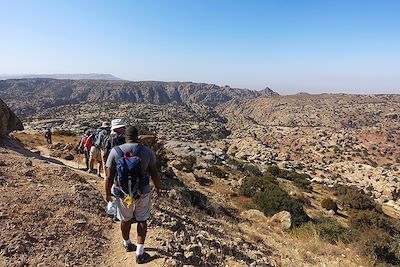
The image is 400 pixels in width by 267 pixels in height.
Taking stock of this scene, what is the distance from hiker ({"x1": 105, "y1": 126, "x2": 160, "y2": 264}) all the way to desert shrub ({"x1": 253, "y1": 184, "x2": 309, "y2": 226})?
1215cm

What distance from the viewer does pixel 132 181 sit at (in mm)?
5070

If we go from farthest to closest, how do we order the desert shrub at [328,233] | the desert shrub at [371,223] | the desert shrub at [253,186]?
the desert shrub at [253,186], the desert shrub at [371,223], the desert shrub at [328,233]

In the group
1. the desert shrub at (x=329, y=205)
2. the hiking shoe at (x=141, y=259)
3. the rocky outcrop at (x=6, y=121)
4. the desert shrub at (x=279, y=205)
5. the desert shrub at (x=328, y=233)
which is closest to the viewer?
the hiking shoe at (x=141, y=259)

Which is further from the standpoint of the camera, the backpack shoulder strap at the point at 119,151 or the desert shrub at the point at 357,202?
the desert shrub at the point at 357,202

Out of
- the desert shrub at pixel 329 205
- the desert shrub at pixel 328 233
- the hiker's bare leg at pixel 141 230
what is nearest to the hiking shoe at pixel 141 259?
the hiker's bare leg at pixel 141 230

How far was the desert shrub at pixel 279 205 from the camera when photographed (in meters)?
17.1

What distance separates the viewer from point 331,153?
5938cm

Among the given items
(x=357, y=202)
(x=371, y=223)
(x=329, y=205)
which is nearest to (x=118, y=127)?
(x=371, y=223)

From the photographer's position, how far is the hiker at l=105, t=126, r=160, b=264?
5.06 meters

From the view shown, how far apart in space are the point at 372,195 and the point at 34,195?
118 ft

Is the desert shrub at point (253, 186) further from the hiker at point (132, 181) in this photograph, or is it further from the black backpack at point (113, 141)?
the hiker at point (132, 181)

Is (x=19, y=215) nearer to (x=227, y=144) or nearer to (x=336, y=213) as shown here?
(x=336, y=213)

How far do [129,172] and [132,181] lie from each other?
0.14 metres

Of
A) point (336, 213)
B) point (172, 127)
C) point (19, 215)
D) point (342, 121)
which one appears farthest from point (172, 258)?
point (342, 121)
